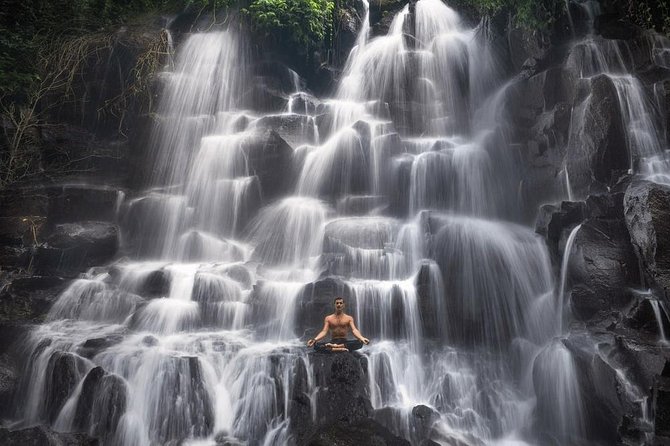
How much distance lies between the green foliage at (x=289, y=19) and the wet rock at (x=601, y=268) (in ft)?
47.7

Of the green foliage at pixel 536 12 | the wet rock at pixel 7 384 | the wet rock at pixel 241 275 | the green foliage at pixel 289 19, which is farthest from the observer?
the green foliage at pixel 289 19

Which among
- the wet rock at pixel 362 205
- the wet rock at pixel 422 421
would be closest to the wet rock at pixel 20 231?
the wet rock at pixel 362 205

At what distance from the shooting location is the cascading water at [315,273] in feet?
27.9

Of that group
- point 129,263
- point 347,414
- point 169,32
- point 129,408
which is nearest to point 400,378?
point 347,414

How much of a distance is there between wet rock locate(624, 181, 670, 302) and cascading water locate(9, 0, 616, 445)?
202 cm

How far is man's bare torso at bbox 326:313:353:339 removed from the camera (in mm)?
8524

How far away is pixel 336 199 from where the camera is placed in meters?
15.0

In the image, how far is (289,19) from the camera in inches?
774

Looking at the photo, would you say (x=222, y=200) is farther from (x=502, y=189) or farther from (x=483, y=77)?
(x=483, y=77)

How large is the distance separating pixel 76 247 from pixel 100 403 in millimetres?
→ 6112

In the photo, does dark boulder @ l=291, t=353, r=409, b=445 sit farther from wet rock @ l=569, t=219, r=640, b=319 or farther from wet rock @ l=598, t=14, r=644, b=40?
wet rock @ l=598, t=14, r=644, b=40

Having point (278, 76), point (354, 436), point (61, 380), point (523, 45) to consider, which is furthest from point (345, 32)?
point (354, 436)

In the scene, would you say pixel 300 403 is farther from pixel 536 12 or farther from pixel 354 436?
pixel 536 12

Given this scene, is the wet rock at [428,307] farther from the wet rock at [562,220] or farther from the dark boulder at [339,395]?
the wet rock at [562,220]
